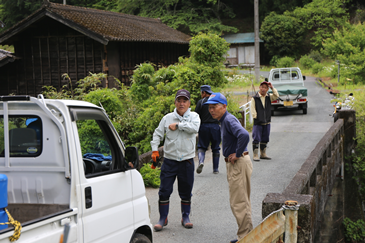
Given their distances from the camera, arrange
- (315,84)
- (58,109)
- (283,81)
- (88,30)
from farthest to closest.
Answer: (315,84) < (283,81) < (88,30) < (58,109)

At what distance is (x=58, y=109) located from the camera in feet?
10.00

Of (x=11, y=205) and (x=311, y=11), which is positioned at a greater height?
(x=311, y=11)

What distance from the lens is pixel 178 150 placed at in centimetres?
536

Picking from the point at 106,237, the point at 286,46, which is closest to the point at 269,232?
the point at 106,237

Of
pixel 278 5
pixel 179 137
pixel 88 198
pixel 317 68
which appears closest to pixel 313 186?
pixel 179 137

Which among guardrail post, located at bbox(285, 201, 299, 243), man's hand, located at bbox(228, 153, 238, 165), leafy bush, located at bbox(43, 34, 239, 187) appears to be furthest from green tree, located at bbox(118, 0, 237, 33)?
guardrail post, located at bbox(285, 201, 299, 243)

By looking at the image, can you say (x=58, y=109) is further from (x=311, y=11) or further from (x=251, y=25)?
(x=251, y=25)

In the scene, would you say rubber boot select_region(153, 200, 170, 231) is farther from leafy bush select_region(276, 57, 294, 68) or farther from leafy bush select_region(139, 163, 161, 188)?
leafy bush select_region(276, 57, 294, 68)

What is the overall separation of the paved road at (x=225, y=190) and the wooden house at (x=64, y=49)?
324 inches

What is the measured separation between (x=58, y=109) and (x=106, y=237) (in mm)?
1198

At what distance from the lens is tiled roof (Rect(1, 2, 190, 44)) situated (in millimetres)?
17078

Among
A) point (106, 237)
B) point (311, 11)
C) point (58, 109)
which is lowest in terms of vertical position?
point (106, 237)

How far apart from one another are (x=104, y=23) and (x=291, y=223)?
1755 centimetres

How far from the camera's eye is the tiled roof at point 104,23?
17.1m
